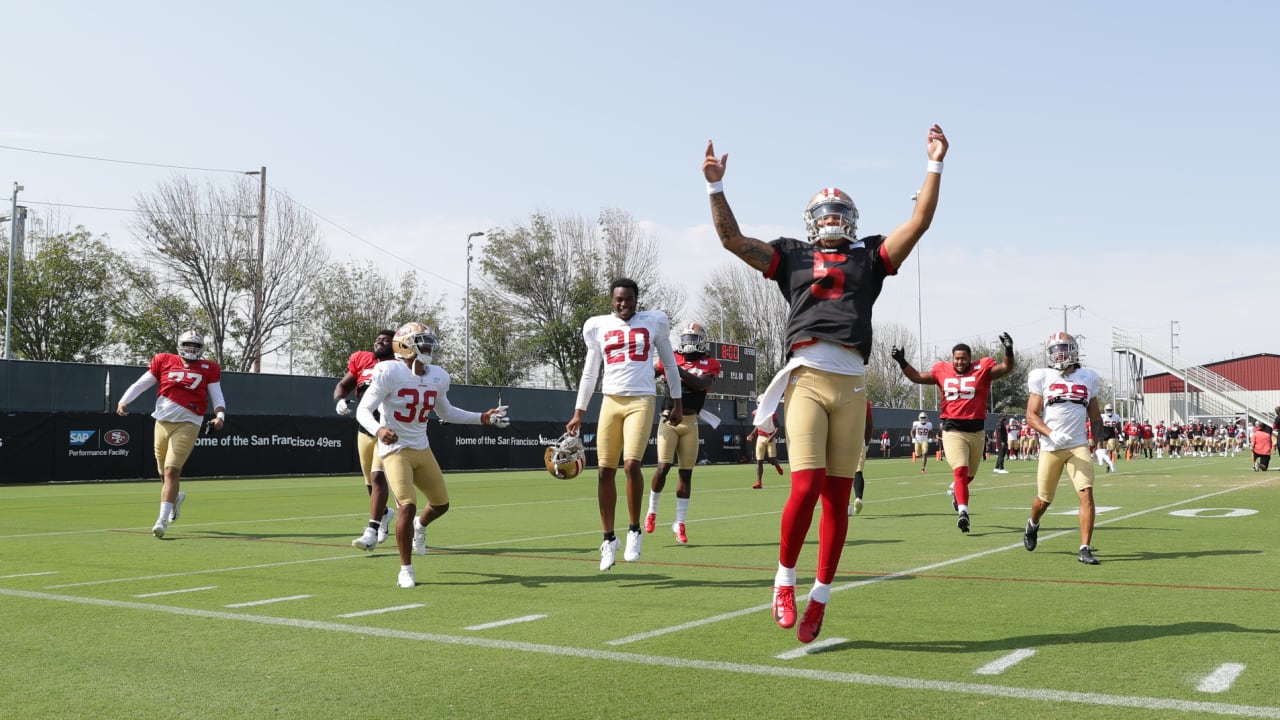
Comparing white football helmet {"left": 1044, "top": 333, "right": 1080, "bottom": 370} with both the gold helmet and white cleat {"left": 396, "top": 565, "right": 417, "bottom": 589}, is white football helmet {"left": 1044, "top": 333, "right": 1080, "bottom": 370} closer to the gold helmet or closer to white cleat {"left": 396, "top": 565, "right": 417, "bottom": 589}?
the gold helmet

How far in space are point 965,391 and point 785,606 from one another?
24.6 feet

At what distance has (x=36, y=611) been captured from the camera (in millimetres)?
6773

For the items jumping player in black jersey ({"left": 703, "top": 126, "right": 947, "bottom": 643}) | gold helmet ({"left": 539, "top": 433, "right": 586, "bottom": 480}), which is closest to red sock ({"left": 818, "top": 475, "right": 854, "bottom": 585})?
jumping player in black jersey ({"left": 703, "top": 126, "right": 947, "bottom": 643})

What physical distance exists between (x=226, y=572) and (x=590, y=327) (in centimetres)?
353

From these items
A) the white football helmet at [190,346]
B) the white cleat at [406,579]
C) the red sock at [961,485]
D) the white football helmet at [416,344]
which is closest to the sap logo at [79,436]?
the white football helmet at [190,346]

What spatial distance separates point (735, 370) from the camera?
159ft

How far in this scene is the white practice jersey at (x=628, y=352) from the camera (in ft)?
29.5

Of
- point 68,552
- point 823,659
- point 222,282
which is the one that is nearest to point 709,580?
point 823,659

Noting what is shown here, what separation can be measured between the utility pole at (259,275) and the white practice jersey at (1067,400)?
42.7m

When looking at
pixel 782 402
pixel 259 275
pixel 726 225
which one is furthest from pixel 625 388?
pixel 259 275

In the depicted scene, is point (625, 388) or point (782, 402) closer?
point (782, 402)

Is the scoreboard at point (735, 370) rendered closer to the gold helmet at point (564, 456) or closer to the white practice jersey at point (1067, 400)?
the white practice jersey at point (1067, 400)

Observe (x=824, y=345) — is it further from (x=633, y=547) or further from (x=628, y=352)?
(x=633, y=547)

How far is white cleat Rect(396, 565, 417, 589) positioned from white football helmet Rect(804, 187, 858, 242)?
390cm
